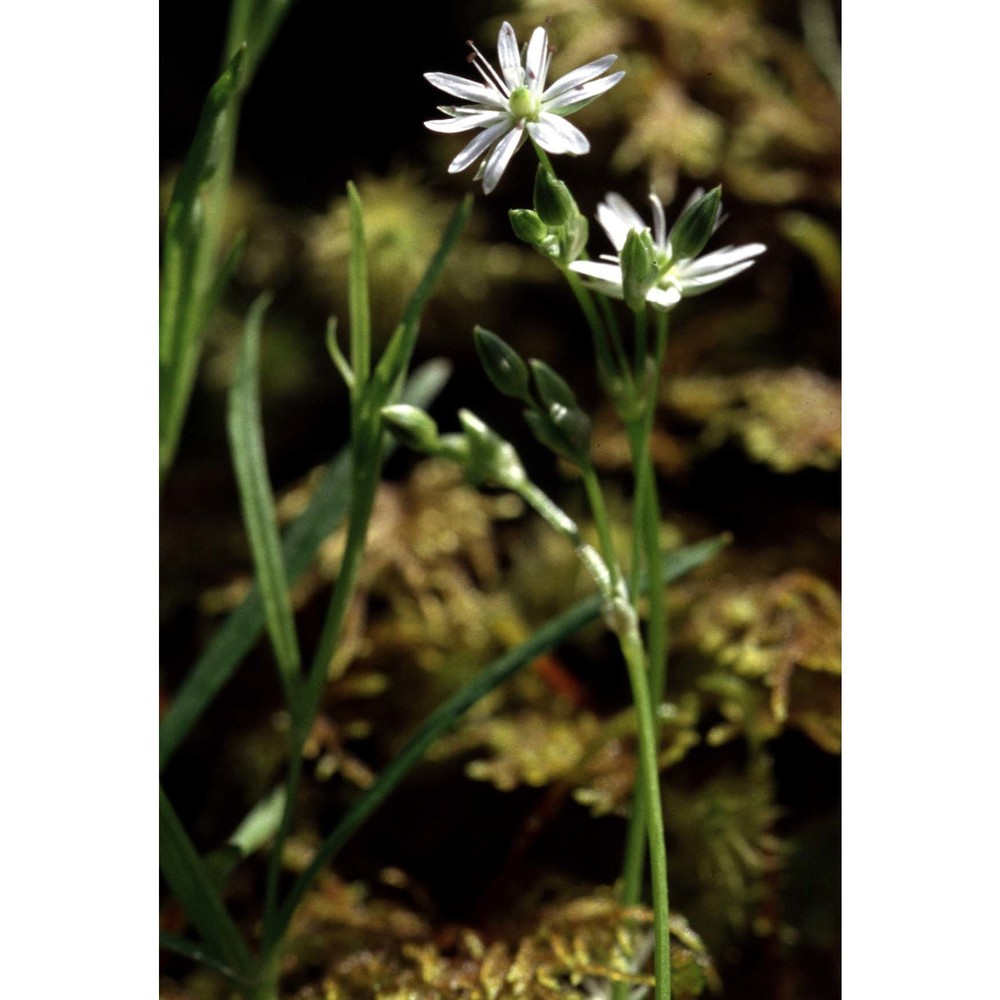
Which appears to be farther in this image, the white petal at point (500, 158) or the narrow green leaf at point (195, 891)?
the narrow green leaf at point (195, 891)

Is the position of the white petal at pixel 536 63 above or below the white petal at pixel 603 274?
above

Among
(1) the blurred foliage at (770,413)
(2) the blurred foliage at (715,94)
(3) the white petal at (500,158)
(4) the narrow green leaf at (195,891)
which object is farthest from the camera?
(2) the blurred foliage at (715,94)

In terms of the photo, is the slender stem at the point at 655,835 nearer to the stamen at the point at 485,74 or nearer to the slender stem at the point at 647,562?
the slender stem at the point at 647,562

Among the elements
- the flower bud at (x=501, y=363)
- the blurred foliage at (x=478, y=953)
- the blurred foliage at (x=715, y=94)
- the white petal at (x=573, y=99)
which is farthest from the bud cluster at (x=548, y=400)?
the blurred foliage at (x=715, y=94)

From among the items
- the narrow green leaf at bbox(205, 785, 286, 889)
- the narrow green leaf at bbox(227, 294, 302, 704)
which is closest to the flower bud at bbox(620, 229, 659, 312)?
the narrow green leaf at bbox(227, 294, 302, 704)

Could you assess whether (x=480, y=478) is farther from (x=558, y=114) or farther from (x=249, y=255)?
(x=249, y=255)

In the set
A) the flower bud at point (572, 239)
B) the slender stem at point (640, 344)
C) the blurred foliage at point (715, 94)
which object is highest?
the blurred foliage at point (715, 94)
